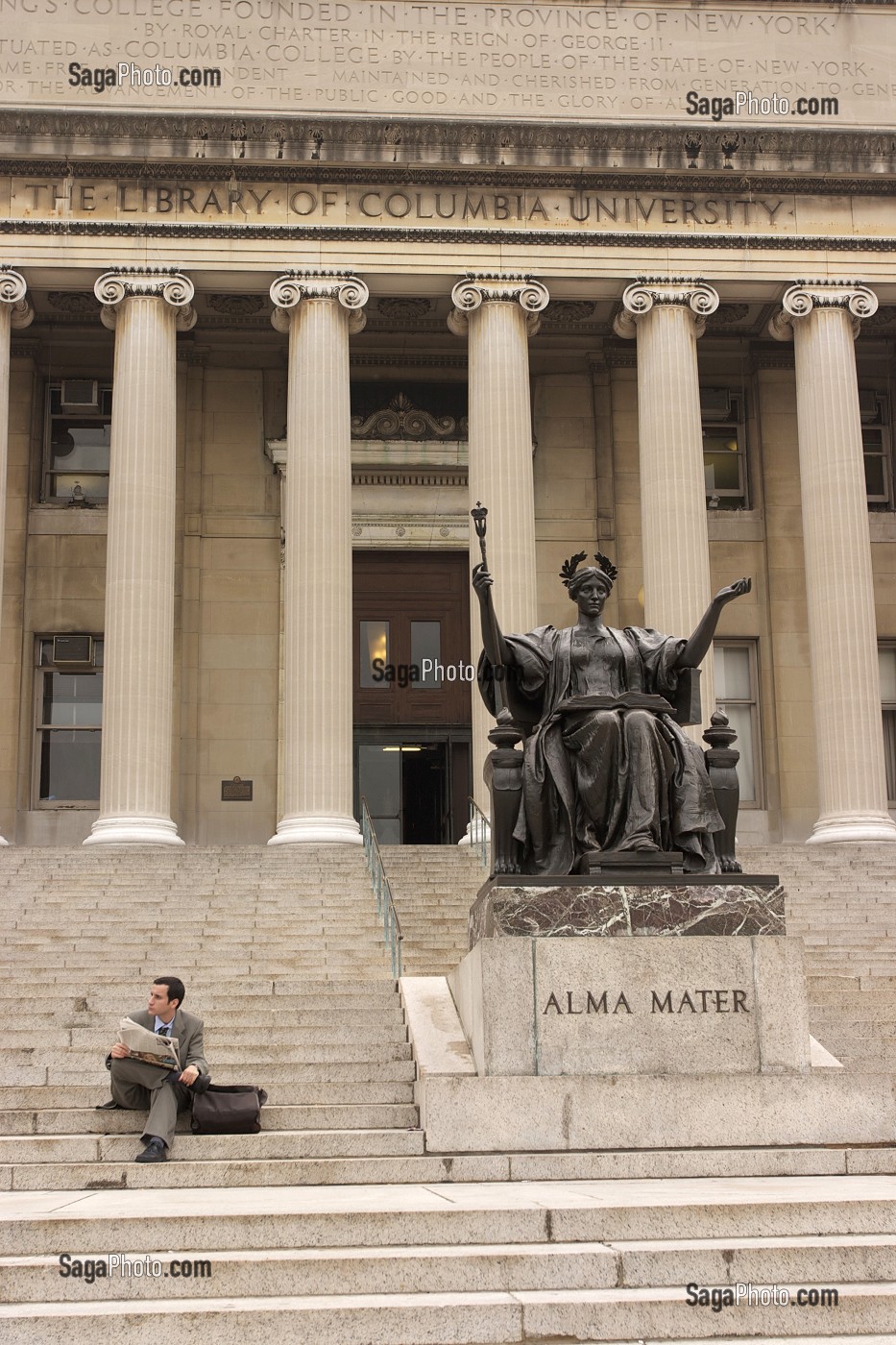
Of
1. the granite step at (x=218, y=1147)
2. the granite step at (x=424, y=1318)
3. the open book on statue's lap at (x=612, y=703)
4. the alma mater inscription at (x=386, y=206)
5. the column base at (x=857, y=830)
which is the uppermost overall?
the alma mater inscription at (x=386, y=206)

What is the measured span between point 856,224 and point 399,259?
749cm

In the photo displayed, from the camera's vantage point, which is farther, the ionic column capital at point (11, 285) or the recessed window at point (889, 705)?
the recessed window at point (889, 705)

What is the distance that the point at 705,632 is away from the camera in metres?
11.6

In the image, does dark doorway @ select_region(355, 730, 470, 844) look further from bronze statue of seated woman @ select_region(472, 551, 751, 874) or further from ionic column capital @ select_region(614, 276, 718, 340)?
bronze statue of seated woman @ select_region(472, 551, 751, 874)

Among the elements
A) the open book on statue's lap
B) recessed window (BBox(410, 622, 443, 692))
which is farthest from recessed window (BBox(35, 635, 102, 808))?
the open book on statue's lap

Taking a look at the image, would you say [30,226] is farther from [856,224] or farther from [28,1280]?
[28,1280]

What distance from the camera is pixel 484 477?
25219mm

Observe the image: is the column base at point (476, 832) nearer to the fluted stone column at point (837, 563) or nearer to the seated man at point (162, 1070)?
the fluted stone column at point (837, 563)

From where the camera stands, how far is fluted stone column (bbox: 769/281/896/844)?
Result: 24859 millimetres

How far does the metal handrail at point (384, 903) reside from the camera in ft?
51.7

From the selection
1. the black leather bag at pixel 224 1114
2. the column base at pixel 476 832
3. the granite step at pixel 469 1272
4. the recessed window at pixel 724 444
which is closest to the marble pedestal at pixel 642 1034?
the black leather bag at pixel 224 1114

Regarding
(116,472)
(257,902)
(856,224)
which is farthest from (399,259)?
(257,902)

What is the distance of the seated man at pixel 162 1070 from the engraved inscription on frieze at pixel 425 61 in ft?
61.8

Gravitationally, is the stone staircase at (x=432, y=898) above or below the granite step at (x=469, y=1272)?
above
